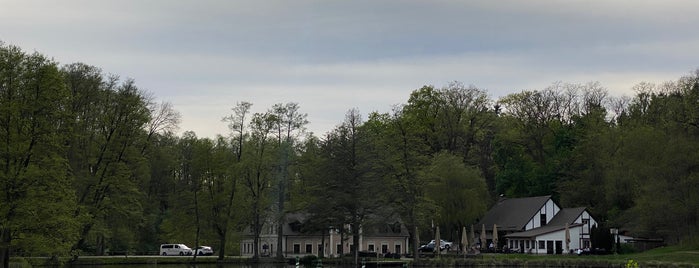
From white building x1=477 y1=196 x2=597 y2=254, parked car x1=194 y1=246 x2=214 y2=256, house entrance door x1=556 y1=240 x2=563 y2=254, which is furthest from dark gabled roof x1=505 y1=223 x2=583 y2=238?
parked car x1=194 y1=246 x2=214 y2=256

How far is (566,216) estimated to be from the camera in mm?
81812

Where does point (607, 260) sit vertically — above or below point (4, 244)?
below

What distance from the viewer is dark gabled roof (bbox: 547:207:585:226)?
80.2 metres

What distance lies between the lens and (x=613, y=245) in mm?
71188

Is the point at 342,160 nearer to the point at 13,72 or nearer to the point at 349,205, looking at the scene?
the point at 349,205

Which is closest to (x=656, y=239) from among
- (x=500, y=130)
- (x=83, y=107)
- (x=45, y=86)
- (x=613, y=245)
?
(x=613, y=245)

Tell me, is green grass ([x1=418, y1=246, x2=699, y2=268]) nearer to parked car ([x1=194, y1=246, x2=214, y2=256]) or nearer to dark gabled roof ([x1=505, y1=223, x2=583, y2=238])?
dark gabled roof ([x1=505, y1=223, x2=583, y2=238])

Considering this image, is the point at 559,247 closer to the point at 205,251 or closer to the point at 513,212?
the point at 513,212

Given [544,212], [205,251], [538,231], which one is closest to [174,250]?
[205,251]

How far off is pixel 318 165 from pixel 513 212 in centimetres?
2766

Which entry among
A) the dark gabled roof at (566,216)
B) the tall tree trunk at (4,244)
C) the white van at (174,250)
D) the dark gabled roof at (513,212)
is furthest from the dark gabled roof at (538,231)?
the tall tree trunk at (4,244)

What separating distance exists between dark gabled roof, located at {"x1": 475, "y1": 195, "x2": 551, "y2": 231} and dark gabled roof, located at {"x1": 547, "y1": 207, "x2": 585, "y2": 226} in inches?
71.6

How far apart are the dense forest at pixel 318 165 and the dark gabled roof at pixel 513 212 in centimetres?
348

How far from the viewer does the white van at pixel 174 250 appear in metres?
85.6
